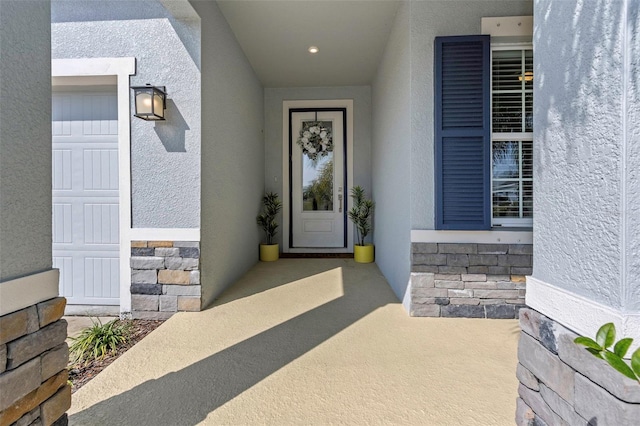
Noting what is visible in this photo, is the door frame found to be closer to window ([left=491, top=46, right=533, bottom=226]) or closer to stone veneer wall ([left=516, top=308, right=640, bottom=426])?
window ([left=491, top=46, right=533, bottom=226])

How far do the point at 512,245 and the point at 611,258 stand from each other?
1797 mm

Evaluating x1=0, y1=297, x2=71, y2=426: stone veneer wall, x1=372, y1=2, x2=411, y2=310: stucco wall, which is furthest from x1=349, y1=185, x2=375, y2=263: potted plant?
x1=0, y1=297, x2=71, y2=426: stone veneer wall

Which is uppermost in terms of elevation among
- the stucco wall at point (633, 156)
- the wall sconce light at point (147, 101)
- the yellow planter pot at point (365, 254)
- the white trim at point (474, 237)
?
the wall sconce light at point (147, 101)

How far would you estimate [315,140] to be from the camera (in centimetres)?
502

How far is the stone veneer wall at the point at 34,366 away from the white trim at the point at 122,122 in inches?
60.7

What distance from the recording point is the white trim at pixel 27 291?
0.91m

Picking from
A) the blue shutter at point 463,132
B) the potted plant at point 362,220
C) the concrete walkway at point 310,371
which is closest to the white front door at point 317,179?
the potted plant at point 362,220

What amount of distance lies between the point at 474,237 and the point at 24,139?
2.71 meters

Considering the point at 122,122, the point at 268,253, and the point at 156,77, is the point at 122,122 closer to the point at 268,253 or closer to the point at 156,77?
the point at 156,77

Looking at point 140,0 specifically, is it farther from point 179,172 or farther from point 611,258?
point 611,258

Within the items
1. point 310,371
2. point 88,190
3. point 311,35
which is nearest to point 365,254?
point 310,371

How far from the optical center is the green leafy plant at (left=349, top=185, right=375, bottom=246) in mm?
4582

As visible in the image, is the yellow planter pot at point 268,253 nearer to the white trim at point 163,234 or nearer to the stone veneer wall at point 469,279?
the white trim at point 163,234

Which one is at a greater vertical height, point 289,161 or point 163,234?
point 289,161
